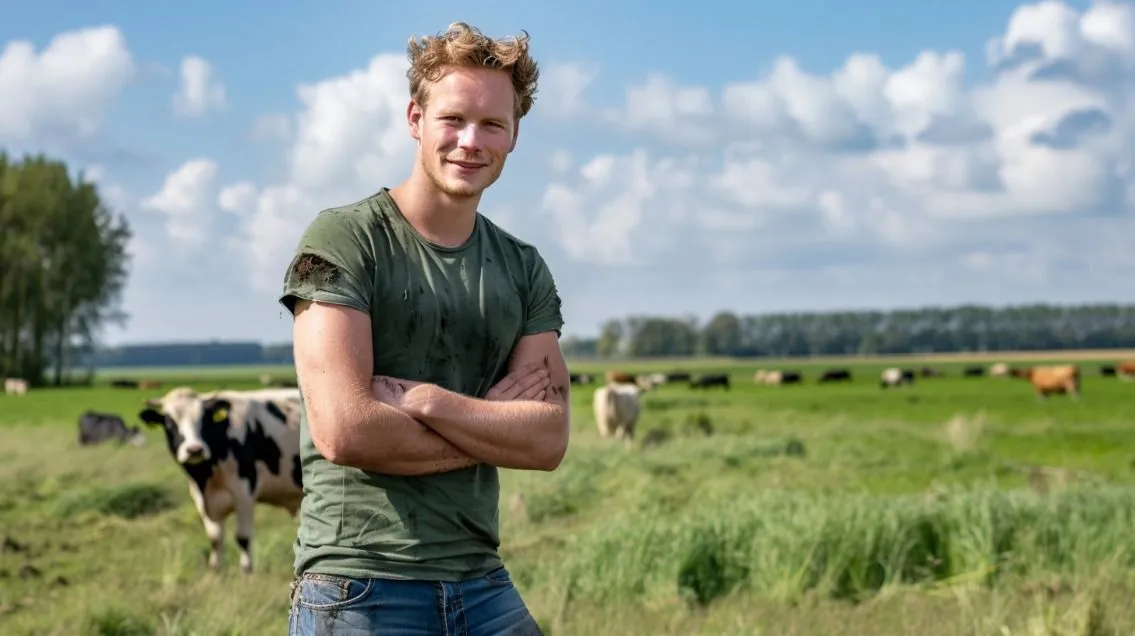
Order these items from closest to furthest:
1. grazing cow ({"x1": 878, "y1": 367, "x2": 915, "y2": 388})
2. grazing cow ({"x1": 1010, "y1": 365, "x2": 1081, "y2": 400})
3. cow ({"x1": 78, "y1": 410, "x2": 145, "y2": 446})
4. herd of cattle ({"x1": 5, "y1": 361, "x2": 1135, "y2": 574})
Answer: herd of cattle ({"x1": 5, "y1": 361, "x2": 1135, "y2": 574}) < cow ({"x1": 78, "y1": 410, "x2": 145, "y2": 446}) < grazing cow ({"x1": 1010, "y1": 365, "x2": 1081, "y2": 400}) < grazing cow ({"x1": 878, "y1": 367, "x2": 915, "y2": 388})

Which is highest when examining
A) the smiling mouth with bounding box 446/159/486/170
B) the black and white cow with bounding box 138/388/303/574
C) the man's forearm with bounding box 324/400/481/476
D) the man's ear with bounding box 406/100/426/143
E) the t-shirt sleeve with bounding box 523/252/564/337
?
the man's ear with bounding box 406/100/426/143

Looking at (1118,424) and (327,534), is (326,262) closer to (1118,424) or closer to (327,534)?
(327,534)

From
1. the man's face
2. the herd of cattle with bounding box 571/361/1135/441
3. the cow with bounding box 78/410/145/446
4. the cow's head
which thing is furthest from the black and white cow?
the cow with bounding box 78/410/145/446

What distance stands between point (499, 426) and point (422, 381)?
0.74 feet

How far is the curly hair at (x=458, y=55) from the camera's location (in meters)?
2.84

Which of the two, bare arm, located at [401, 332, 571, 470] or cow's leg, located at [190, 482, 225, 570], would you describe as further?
cow's leg, located at [190, 482, 225, 570]

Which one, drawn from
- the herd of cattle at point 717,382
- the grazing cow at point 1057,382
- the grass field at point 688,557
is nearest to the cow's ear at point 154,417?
the grass field at point 688,557

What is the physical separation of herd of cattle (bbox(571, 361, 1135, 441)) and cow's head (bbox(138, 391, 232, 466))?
16.7 m

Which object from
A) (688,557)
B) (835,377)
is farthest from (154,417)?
(835,377)

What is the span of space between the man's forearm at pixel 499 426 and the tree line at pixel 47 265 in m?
68.3

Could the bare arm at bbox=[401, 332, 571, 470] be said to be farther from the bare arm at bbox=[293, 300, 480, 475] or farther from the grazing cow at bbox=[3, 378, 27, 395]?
the grazing cow at bbox=[3, 378, 27, 395]

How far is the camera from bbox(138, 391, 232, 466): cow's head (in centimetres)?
1023

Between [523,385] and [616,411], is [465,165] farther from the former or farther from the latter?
[616,411]

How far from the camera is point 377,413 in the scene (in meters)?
2.75
